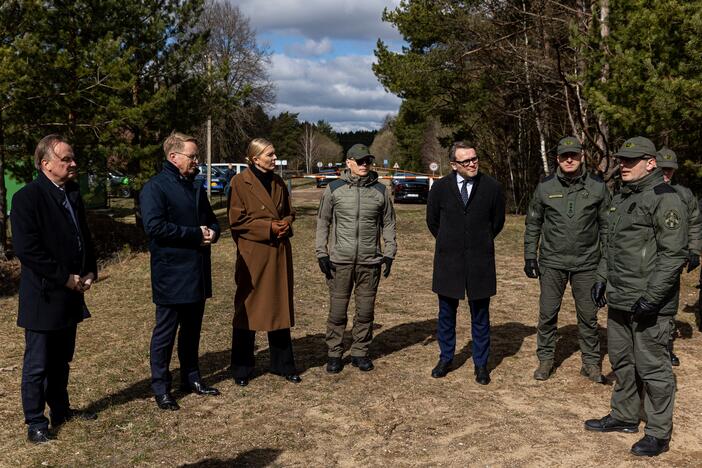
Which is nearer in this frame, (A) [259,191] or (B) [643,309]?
(B) [643,309]

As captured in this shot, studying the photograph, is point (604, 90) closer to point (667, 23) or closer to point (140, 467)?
point (667, 23)

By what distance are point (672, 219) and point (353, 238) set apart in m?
2.56

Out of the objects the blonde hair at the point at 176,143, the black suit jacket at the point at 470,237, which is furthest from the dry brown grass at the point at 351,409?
the blonde hair at the point at 176,143

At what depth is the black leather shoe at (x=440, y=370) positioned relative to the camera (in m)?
5.88

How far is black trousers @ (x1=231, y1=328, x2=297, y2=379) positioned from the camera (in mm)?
5605

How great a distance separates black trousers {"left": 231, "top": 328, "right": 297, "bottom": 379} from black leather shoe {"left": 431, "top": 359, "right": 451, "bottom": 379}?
1.22m

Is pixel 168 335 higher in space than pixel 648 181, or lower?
lower

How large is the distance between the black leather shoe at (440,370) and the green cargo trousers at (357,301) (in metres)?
0.65

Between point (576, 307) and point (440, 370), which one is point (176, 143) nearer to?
point (440, 370)

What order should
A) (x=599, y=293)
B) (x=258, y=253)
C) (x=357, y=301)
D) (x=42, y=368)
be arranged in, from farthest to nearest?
(x=357, y=301), (x=258, y=253), (x=599, y=293), (x=42, y=368)

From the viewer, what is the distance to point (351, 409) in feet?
16.8

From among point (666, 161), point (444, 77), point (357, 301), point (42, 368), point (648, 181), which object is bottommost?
point (42, 368)

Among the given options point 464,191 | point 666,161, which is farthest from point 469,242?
point 666,161

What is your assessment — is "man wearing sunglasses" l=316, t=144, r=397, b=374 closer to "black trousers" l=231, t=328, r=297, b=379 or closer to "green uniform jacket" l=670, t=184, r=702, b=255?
"black trousers" l=231, t=328, r=297, b=379
